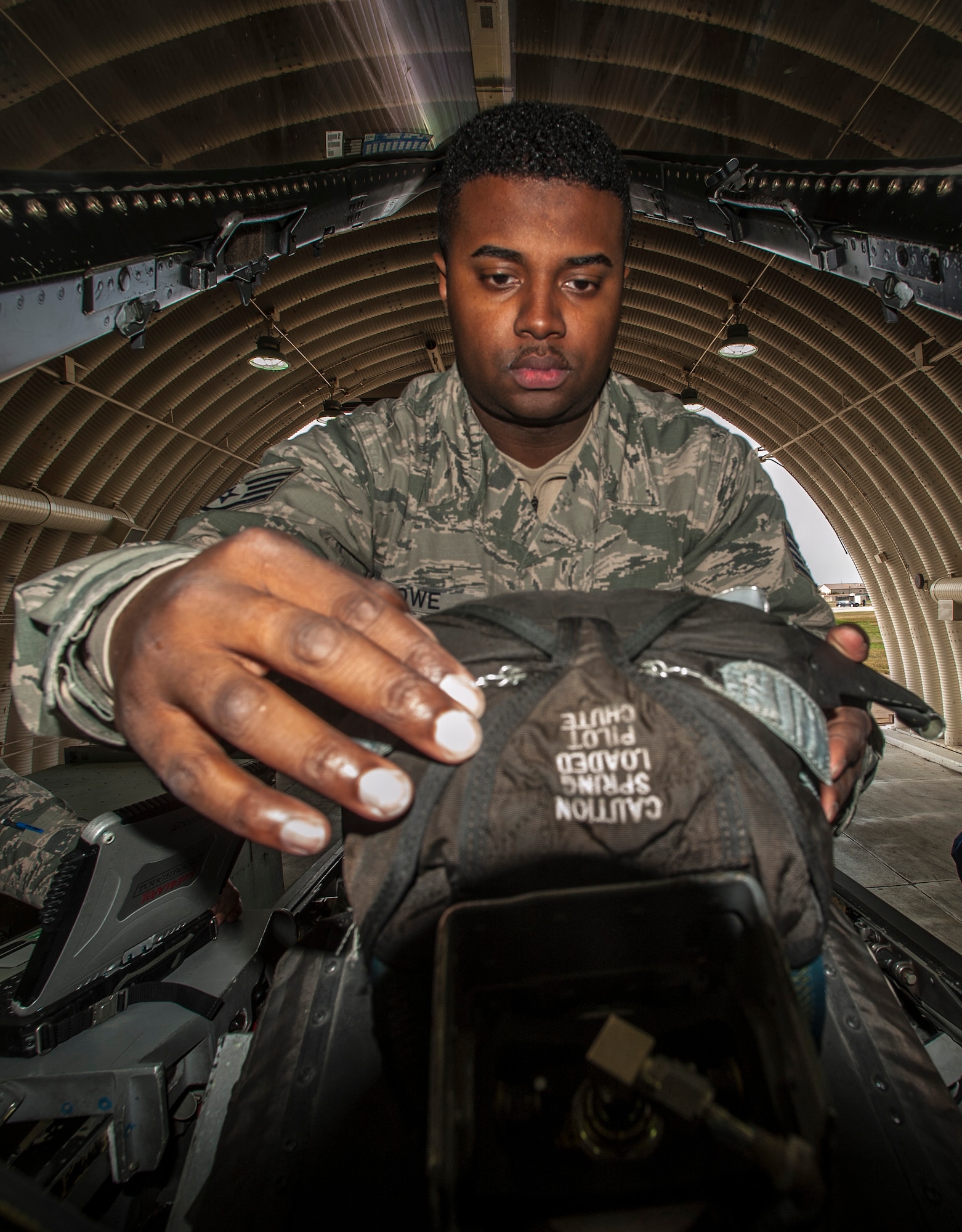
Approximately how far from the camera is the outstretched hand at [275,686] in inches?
32.0

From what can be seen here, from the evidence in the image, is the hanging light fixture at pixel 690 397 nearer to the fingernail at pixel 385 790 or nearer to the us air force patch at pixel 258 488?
the us air force patch at pixel 258 488

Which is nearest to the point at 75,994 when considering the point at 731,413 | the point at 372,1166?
the point at 372,1166

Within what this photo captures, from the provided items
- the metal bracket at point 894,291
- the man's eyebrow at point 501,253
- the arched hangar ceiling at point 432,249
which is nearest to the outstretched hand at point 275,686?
the man's eyebrow at point 501,253

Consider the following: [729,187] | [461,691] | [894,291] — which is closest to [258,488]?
[461,691]

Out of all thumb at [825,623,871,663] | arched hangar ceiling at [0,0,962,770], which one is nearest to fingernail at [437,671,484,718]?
thumb at [825,623,871,663]

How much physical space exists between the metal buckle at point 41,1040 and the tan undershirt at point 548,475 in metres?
2.29

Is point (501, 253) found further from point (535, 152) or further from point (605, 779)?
point (605, 779)

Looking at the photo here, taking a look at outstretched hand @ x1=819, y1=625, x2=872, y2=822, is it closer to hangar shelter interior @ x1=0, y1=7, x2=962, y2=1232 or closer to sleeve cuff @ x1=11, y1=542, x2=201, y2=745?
hangar shelter interior @ x1=0, y1=7, x2=962, y2=1232

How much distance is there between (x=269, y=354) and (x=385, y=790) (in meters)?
10.5

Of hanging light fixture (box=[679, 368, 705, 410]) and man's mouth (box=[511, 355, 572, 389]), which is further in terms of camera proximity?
hanging light fixture (box=[679, 368, 705, 410])

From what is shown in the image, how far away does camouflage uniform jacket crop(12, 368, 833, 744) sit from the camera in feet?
5.67

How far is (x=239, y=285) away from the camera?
15.4ft

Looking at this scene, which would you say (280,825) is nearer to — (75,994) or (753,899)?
(753,899)

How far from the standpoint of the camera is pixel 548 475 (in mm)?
2016
